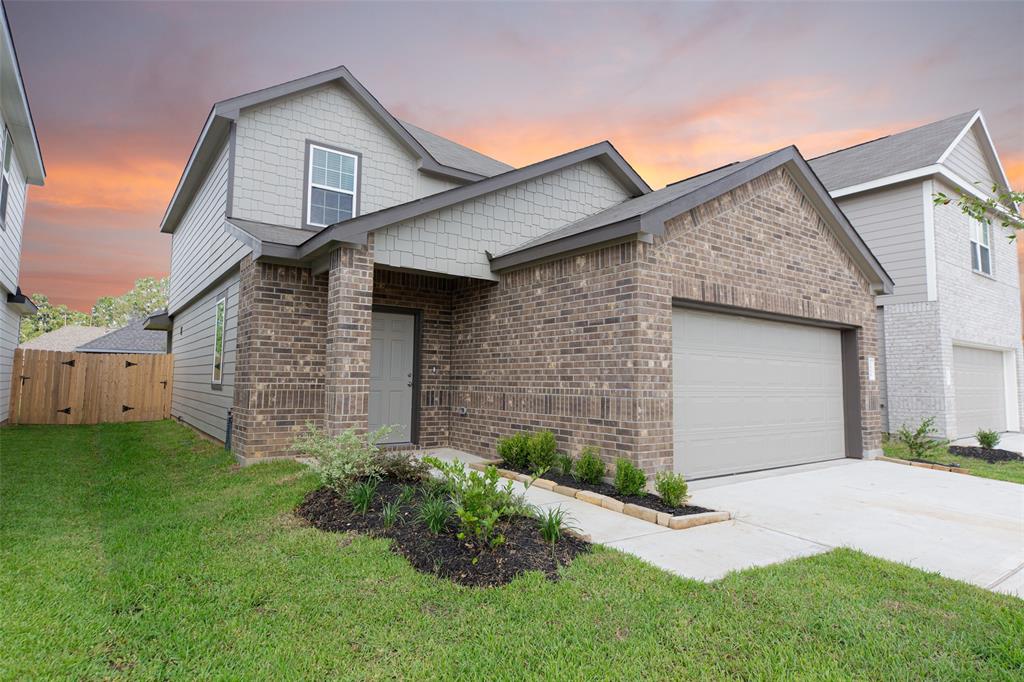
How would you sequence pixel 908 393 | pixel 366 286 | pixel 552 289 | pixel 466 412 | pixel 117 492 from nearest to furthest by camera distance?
pixel 117 492
pixel 366 286
pixel 552 289
pixel 466 412
pixel 908 393

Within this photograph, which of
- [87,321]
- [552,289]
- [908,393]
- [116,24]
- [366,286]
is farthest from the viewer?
[87,321]

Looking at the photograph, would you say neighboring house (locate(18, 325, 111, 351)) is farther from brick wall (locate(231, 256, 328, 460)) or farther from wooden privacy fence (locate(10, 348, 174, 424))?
brick wall (locate(231, 256, 328, 460))

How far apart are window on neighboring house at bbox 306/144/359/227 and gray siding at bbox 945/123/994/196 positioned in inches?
555

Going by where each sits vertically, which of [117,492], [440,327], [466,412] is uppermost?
[440,327]

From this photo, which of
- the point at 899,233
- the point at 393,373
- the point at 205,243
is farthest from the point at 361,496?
the point at 899,233

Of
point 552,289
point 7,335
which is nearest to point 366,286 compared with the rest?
point 552,289

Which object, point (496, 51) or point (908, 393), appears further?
point (908, 393)

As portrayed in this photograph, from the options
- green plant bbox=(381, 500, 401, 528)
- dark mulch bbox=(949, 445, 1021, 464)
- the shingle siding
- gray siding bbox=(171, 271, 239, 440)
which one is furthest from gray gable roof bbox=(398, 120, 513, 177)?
dark mulch bbox=(949, 445, 1021, 464)

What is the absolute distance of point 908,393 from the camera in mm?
12930

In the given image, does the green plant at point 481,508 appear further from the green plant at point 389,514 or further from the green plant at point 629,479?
the green plant at point 629,479

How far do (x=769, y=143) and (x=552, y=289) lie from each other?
1005cm

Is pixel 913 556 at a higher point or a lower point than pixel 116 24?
lower

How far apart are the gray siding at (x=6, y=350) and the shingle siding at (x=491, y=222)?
1119 centimetres

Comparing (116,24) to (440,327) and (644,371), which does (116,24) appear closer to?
(440,327)
